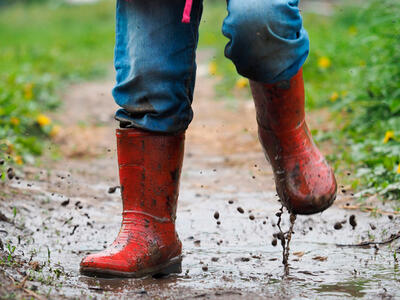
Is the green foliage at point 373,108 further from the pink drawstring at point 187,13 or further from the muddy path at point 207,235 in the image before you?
the pink drawstring at point 187,13

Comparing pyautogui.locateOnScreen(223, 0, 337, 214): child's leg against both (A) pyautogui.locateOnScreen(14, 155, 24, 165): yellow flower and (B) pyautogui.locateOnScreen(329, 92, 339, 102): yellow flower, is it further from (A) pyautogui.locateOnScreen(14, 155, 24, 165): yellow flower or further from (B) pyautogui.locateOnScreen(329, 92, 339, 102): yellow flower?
(B) pyautogui.locateOnScreen(329, 92, 339, 102): yellow flower

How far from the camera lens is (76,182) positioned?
3.48m

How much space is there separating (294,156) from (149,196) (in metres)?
0.51

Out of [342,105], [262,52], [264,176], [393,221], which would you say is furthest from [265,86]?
[342,105]

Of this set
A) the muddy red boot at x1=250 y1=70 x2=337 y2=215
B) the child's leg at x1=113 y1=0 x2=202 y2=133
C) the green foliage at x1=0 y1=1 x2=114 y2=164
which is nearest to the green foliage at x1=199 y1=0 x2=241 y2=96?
the child's leg at x1=113 y1=0 x2=202 y2=133

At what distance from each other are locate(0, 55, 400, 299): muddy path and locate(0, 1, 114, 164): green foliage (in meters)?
0.32

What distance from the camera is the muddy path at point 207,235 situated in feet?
6.22

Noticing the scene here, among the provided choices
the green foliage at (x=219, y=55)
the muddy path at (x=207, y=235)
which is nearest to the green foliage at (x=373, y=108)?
the muddy path at (x=207, y=235)

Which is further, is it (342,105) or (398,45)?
(342,105)

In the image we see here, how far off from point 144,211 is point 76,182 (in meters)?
1.42

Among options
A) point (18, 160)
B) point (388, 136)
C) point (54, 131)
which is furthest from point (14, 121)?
point (388, 136)

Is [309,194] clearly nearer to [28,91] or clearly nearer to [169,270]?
[169,270]

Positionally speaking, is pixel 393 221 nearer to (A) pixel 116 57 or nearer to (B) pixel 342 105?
→ (A) pixel 116 57

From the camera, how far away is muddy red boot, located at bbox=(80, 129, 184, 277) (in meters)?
2.12
